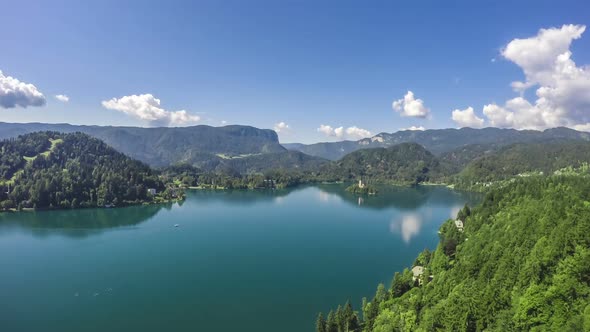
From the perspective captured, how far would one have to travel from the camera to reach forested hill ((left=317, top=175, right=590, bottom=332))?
21.5 m

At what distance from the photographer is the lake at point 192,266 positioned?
117 ft

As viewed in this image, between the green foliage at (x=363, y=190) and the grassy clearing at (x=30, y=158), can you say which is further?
the green foliage at (x=363, y=190)

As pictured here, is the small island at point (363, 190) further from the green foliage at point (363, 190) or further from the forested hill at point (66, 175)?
the forested hill at point (66, 175)

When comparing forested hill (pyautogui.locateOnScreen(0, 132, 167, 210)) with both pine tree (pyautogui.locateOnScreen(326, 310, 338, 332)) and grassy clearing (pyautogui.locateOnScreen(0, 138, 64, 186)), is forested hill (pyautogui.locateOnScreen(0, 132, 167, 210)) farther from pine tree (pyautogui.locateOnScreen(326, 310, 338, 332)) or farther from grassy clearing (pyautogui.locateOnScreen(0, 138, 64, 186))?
pine tree (pyautogui.locateOnScreen(326, 310, 338, 332))

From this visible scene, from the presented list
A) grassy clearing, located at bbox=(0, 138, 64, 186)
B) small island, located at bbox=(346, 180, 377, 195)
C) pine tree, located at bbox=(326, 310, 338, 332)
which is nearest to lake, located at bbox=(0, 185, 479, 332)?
pine tree, located at bbox=(326, 310, 338, 332)

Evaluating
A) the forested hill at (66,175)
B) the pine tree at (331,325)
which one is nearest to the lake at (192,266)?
the pine tree at (331,325)

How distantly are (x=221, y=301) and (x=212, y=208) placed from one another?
7793cm

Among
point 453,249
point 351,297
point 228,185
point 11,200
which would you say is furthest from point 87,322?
point 228,185

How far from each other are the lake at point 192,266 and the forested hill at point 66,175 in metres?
8.78

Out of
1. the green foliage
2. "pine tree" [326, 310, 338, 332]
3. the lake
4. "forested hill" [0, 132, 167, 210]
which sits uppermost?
"forested hill" [0, 132, 167, 210]

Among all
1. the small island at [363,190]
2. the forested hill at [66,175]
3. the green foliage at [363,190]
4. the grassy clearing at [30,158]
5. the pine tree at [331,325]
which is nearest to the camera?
the pine tree at [331,325]

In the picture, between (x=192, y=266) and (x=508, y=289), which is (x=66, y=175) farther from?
(x=508, y=289)

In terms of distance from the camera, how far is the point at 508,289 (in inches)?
1049

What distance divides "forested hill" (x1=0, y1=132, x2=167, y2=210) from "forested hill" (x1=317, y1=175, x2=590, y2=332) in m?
106
